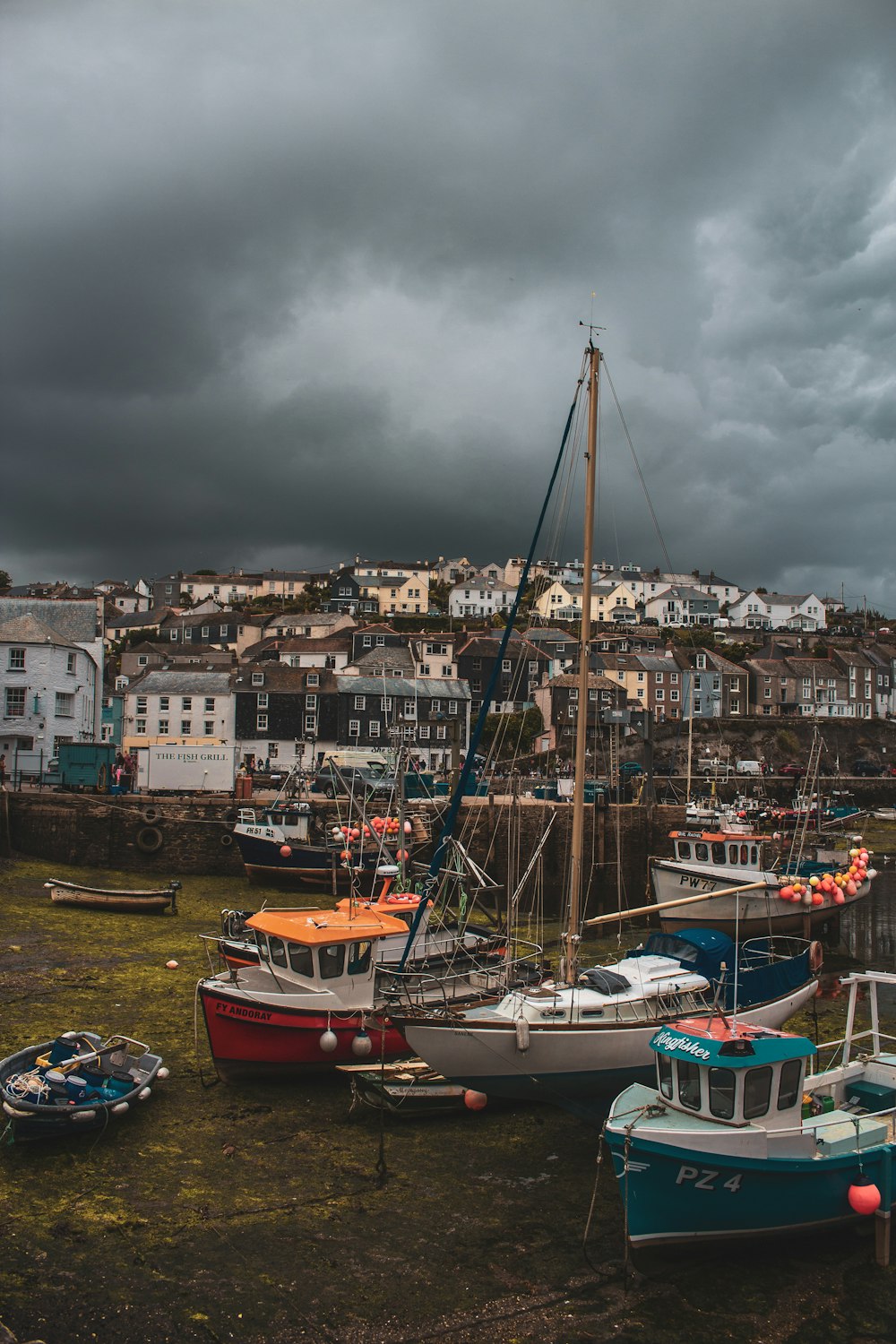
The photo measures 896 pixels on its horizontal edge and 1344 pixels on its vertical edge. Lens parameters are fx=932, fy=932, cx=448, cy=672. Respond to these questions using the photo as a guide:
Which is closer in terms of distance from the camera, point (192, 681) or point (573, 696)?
point (192, 681)

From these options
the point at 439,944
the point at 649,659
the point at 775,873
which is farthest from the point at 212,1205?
the point at 649,659

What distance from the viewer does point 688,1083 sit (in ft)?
38.1

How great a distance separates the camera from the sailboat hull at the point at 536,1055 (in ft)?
47.5

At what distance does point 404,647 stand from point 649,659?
24602 mm

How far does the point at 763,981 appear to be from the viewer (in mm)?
18812

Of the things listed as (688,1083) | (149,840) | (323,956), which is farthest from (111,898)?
(688,1083)

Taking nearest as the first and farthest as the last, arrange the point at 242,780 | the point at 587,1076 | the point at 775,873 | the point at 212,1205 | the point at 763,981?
the point at 212,1205 → the point at 587,1076 → the point at 763,981 → the point at 775,873 → the point at 242,780

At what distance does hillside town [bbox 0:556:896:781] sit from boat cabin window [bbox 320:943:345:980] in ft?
18.4

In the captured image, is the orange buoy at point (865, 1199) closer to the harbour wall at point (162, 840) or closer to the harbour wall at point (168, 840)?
the harbour wall at point (168, 840)

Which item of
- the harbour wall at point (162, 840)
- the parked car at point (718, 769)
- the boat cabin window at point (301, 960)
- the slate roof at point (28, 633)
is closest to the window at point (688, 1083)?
the boat cabin window at point (301, 960)

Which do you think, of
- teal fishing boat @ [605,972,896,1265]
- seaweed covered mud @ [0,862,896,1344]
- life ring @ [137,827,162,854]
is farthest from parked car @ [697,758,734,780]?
teal fishing boat @ [605,972,896,1265]

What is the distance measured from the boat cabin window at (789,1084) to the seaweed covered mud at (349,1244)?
1.93 meters

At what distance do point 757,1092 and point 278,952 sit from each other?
344 inches

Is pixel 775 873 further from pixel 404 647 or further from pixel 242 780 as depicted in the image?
pixel 404 647
